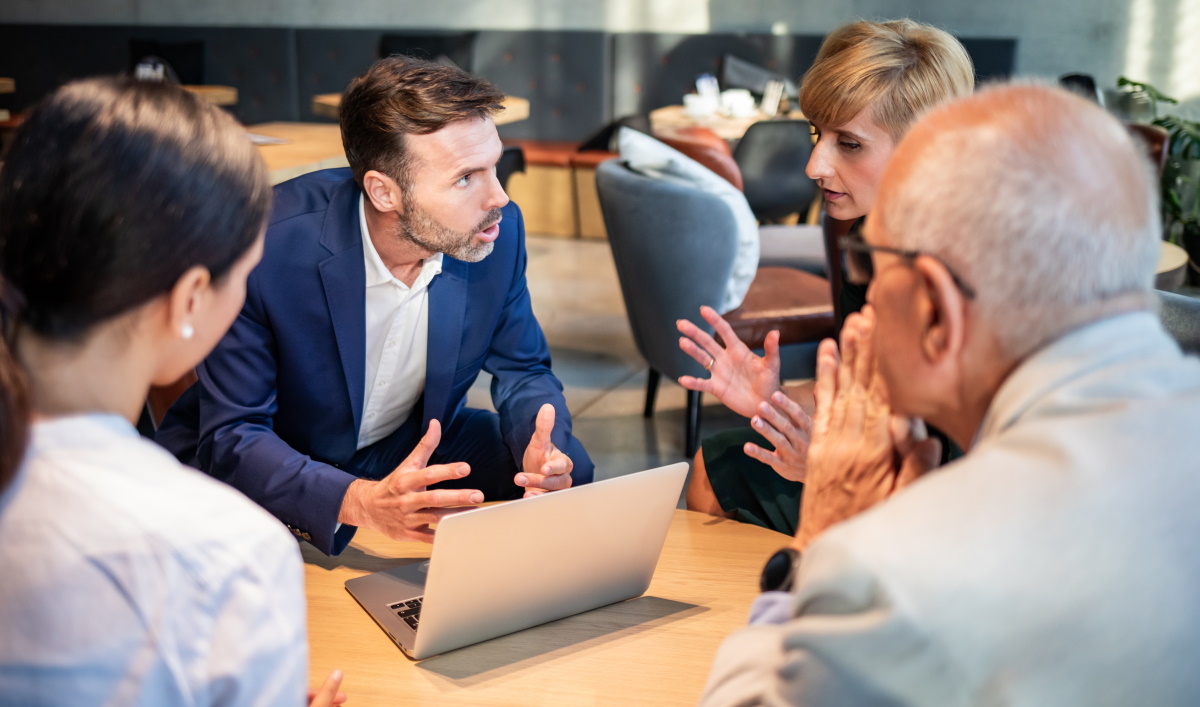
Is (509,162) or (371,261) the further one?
(509,162)

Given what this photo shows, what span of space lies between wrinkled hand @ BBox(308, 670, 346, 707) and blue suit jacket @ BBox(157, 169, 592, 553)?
0.46 m

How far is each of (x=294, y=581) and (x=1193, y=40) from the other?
6685mm

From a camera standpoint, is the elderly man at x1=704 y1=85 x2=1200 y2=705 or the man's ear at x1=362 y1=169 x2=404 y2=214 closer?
the elderly man at x1=704 y1=85 x2=1200 y2=705

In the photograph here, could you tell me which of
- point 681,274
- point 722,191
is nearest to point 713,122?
point 722,191

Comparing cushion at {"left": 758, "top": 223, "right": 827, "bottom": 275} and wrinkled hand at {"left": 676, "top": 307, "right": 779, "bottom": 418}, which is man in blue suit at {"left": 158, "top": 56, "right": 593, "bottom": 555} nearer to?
wrinkled hand at {"left": 676, "top": 307, "right": 779, "bottom": 418}

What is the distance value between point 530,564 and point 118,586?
1.62ft

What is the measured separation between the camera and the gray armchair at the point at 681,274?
310 cm

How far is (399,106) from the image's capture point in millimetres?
1861

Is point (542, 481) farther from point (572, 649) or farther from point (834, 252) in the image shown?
point (834, 252)

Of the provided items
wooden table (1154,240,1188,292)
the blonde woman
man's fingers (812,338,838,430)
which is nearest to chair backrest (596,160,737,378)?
the blonde woman

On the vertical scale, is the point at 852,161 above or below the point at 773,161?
above

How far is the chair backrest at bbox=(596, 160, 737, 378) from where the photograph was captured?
310cm

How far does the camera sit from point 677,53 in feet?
22.5

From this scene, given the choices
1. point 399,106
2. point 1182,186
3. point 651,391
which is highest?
point 399,106
